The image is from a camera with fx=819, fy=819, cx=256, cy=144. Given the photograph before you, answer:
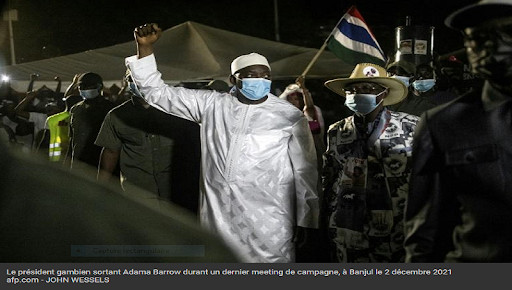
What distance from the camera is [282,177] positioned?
4.73 meters

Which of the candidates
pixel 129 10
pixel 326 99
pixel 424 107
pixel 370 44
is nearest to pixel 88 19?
pixel 129 10

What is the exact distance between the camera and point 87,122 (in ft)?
22.0

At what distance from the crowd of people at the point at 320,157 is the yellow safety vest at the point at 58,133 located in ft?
0.04

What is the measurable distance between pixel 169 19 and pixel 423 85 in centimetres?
1350

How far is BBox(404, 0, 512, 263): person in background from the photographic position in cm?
269

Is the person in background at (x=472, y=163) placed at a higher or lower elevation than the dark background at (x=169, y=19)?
lower

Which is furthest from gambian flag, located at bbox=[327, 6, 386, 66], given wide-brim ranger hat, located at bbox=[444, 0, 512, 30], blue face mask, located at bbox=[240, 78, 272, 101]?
wide-brim ranger hat, located at bbox=[444, 0, 512, 30]

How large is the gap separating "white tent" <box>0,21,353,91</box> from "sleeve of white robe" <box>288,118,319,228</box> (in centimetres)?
579

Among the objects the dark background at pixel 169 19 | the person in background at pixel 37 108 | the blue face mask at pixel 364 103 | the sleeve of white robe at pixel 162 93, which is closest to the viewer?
the sleeve of white robe at pixel 162 93

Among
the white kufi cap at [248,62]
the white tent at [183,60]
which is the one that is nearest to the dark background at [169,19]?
the white tent at [183,60]

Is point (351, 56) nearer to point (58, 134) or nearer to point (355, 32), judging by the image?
point (355, 32)

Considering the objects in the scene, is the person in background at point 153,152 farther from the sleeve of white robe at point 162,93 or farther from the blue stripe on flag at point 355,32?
the blue stripe on flag at point 355,32

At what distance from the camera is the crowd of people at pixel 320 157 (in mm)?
2723
